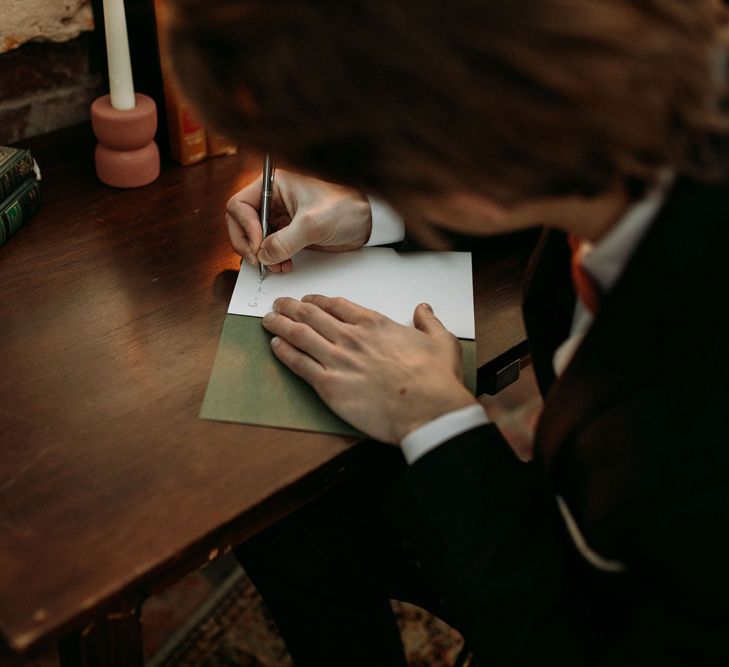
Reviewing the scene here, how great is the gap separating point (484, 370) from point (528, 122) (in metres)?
0.43

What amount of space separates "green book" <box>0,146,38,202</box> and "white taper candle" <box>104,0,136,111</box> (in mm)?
169

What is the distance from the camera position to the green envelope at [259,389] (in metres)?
0.82

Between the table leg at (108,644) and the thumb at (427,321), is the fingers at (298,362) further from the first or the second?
the table leg at (108,644)

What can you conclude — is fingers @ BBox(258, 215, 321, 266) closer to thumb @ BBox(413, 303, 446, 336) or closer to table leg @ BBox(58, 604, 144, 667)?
thumb @ BBox(413, 303, 446, 336)

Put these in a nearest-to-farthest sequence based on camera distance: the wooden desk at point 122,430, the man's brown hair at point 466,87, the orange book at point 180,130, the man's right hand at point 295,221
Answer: the man's brown hair at point 466,87
the wooden desk at point 122,430
the man's right hand at point 295,221
the orange book at point 180,130

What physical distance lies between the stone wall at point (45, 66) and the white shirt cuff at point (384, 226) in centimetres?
68

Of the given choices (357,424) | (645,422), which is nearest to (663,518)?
(645,422)

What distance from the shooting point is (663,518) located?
0.59 m

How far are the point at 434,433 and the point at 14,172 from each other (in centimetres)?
71

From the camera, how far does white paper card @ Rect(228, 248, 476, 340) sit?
98 centimetres

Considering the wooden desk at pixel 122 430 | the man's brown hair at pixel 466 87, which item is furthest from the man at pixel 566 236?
the wooden desk at pixel 122 430

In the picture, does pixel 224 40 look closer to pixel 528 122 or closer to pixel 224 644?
pixel 528 122

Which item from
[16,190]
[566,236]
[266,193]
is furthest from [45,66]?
[566,236]

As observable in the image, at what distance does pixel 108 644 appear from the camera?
0.80m
